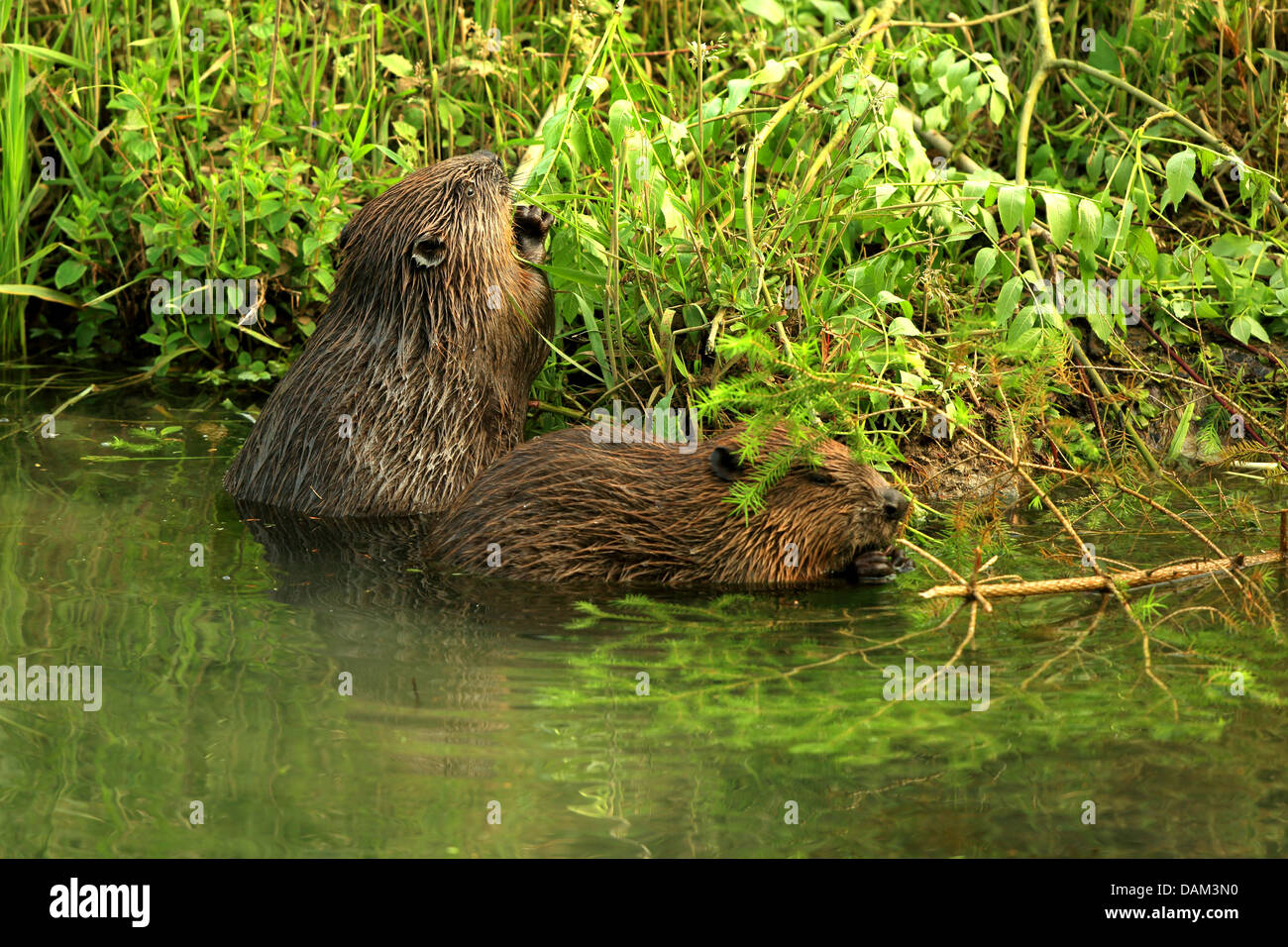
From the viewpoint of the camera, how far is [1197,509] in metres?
5.14

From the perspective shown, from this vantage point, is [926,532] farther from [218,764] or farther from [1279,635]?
[218,764]

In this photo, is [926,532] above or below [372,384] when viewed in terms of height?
below

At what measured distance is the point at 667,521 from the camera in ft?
15.2

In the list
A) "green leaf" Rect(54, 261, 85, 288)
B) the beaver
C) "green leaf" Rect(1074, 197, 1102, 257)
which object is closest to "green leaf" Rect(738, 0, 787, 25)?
the beaver

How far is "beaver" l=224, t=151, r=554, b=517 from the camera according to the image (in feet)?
17.1

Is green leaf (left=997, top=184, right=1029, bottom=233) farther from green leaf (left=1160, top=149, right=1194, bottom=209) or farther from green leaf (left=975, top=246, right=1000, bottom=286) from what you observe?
green leaf (left=1160, top=149, right=1194, bottom=209)

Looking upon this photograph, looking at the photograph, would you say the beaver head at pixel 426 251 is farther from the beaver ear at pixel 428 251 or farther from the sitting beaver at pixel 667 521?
the sitting beaver at pixel 667 521

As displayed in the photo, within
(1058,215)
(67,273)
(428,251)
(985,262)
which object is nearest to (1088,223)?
(1058,215)

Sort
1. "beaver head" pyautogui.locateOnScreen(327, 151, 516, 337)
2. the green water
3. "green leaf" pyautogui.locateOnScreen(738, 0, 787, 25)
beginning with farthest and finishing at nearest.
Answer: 1. "green leaf" pyautogui.locateOnScreen(738, 0, 787, 25)
2. "beaver head" pyautogui.locateOnScreen(327, 151, 516, 337)
3. the green water

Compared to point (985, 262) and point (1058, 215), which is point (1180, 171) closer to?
point (1058, 215)

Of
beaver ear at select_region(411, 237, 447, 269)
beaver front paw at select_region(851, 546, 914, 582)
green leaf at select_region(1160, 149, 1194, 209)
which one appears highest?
beaver ear at select_region(411, 237, 447, 269)

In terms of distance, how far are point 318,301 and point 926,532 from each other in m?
3.02

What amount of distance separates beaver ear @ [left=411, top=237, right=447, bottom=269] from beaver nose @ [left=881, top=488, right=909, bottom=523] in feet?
5.85
